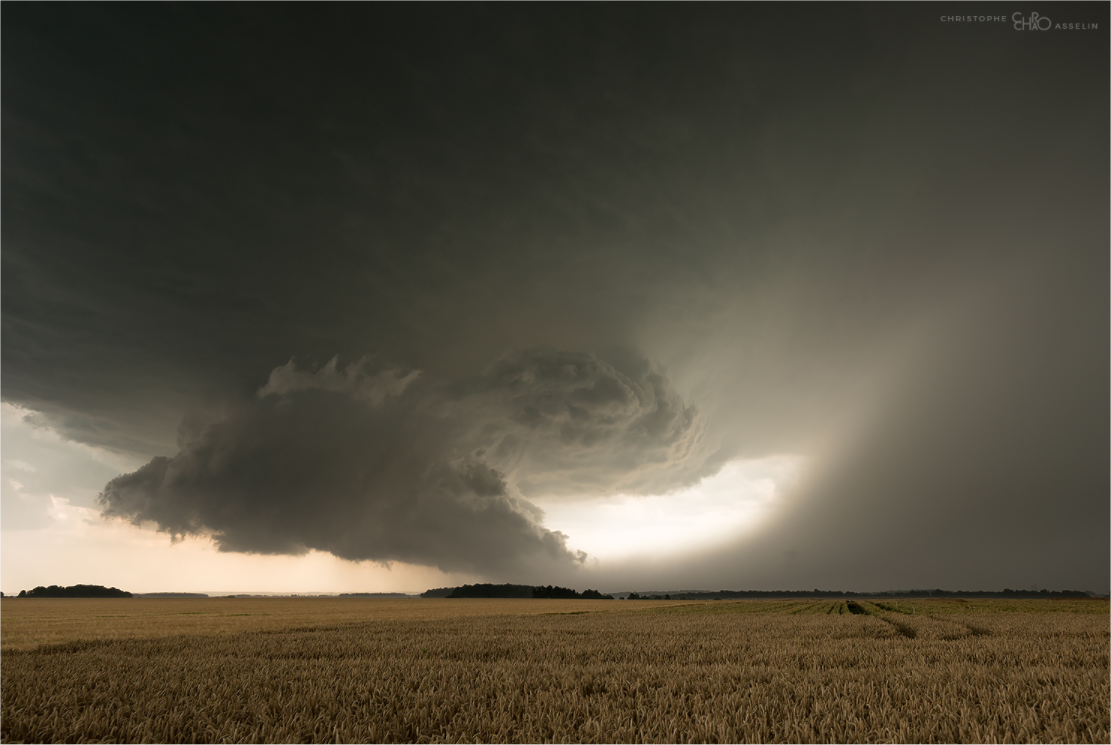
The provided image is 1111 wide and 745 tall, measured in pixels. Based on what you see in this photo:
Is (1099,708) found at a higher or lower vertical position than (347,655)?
higher

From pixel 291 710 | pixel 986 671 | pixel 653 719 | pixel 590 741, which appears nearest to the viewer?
pixel 590 741

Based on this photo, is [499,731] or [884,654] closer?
[499,731]

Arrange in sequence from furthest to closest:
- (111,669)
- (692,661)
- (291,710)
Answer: (692,661) → (111,669) → (291,710)

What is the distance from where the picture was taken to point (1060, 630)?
26797mm

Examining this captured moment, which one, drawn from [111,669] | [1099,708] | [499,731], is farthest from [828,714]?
[111,669]

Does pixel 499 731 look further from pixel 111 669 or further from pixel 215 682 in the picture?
pixel 111 669

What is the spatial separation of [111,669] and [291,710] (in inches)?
323

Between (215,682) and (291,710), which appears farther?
(215,682)

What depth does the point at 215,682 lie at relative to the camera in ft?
33.6

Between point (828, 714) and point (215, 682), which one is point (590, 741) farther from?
point (215, 682)

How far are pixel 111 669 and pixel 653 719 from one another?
536 inches

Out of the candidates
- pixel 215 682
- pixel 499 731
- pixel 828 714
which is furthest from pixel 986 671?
pixel 215 682

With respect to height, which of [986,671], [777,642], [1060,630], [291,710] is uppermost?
[291,710]

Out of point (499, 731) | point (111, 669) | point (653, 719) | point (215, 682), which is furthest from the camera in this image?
point (111, 669)
